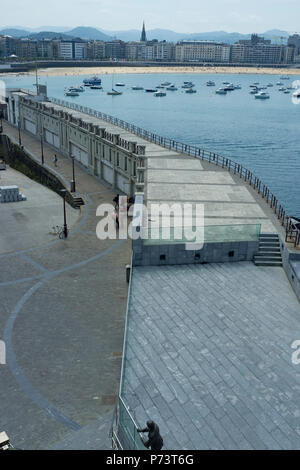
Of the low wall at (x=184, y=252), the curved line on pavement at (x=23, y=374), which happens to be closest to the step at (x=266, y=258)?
the low wall at (x=184, y=252)

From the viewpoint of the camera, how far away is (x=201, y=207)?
109 ft

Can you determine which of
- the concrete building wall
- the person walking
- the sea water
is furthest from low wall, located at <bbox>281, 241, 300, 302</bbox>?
the sea water

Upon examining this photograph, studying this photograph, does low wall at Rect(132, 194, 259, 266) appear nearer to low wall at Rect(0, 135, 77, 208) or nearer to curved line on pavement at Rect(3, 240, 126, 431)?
curved line on pavement at Rect(3, 240, 126, 431)

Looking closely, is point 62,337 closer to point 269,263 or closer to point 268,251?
point 269,263

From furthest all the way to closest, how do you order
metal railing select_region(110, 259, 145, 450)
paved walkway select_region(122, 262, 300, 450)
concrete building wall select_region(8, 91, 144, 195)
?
concrete building wall select_region(8, 91, 144, 195), paved walkway select_region(122, 262, 300, 450), metal railing select_region(110, 259, 145, 450)

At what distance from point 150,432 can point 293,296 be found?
13136 millimetres

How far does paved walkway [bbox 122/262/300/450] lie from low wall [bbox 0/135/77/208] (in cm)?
2951

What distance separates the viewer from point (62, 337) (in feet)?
81.1

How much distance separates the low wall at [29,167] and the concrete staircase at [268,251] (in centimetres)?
2736

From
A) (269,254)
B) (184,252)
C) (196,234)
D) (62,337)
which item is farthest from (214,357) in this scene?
(269,254)

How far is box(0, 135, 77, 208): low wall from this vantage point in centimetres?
5834

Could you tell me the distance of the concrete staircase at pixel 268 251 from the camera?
1035 inches

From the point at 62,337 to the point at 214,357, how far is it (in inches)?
387

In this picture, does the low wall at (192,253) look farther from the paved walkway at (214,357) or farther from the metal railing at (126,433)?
the metal railing at (126,433)
